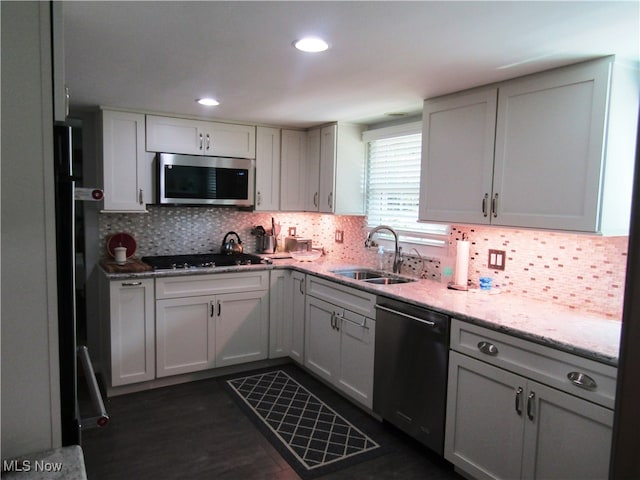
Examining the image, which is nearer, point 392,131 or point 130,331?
point 130,331

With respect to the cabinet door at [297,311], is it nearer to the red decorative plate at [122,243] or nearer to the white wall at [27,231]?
the red decorative plate at [122,243]

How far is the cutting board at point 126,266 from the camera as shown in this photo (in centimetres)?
320

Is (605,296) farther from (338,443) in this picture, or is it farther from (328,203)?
(328,203)

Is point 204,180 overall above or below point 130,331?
above

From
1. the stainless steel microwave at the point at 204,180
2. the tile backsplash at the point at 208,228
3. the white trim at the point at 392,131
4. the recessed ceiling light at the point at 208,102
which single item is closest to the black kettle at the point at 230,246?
the tile backsplash at the point at 208,228

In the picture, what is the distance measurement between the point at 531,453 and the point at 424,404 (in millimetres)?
634

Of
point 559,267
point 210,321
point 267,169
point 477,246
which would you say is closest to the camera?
point 559,267

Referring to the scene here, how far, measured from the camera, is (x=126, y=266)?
333 centimetres

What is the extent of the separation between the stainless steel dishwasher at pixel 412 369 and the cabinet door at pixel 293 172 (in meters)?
1.73

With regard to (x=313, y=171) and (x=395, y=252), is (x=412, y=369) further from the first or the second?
(x=313, y=171)

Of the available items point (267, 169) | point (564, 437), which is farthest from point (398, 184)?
point (564, 437)

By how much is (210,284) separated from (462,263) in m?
1.93

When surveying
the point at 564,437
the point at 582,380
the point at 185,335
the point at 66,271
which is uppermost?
the point at 66,271

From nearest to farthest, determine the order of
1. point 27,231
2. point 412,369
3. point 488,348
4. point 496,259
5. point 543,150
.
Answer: point 27,231, point 488,348, point 543,150, point 412,369, point 496,259
